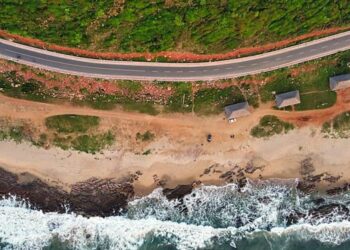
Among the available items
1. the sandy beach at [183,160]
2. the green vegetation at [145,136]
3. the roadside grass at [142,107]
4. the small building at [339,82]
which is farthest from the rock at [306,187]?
the roadside grass at [142,107]

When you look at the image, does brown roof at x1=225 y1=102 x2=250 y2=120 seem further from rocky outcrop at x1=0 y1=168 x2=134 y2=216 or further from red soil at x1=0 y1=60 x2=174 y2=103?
rocky outcrop at x1=0 y1=168 x2=134 y2=216

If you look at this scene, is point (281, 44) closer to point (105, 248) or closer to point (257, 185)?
point (257, 185)

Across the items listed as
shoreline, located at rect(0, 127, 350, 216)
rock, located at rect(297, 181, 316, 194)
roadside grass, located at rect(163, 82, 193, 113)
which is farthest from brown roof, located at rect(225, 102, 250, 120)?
rock, located at rect(297, 181, 316, 194)

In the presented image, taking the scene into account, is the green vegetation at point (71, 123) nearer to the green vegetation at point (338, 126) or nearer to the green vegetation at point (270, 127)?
the green vegetation at point (270, 127)

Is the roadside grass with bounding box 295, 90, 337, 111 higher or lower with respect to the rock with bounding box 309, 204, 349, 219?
higher

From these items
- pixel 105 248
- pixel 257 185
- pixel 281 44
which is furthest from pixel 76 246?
pixel 281 44

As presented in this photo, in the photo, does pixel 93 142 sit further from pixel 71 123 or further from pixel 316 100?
pixel 316 100

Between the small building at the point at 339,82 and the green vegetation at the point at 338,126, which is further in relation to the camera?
the green vegetation at the point at 338,126
